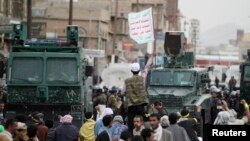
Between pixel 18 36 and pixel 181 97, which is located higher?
pixel 18 36

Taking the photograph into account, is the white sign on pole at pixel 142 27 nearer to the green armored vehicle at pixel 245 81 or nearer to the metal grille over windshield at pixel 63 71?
the green armored vehicle at pixel 245 81

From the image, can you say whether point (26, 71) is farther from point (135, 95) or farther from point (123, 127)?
point (123, 127)

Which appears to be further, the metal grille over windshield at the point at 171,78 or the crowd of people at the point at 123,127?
the metal grille over windshield at the point at 171,78

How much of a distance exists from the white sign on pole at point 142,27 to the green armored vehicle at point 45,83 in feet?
41.9

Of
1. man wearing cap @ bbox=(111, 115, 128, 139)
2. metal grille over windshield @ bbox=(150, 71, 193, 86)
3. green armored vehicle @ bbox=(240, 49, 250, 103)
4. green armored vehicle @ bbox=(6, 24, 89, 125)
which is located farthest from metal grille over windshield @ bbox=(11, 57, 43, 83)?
green armored vehicle @ bbox=(240, 49, 250, 103)

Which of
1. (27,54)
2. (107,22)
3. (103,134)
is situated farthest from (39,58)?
(107,22)

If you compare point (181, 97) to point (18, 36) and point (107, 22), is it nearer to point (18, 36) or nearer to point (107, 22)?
point (18, 36)

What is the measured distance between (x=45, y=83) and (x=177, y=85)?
927cm

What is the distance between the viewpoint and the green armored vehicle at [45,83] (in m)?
23.6

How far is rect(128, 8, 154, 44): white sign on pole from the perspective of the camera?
3653cm

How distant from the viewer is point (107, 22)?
82562mm

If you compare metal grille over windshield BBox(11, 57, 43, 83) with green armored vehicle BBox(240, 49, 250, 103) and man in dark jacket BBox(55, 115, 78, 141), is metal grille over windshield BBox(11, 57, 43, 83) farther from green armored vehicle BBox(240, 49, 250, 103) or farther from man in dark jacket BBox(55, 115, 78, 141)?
green armored vehicle BBox(240, 49, 250, 103)

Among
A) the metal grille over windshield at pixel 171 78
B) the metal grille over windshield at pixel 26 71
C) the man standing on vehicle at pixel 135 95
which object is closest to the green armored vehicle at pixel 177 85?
the metal grille over windshield at pixel 171 78

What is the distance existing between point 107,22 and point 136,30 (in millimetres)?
45181
